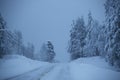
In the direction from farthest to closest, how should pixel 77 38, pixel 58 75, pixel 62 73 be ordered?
pixel 77 38, pixel 62 73, pixel 58 75

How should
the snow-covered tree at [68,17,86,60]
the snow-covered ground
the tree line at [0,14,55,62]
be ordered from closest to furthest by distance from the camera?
the snow-covered ground
the tree line at [0,14,55,62]
the snow-covered tree at [68,17,86,60]

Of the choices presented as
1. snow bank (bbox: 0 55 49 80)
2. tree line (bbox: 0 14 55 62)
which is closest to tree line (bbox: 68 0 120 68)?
snow bank (bbox: 0 55 49 80)

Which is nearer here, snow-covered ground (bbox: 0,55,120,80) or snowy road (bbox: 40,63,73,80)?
snow-covered ground (bbox: 0,55,120,80)

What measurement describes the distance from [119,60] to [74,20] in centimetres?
3040

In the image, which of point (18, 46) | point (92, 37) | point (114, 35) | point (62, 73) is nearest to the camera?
point (62, 73)

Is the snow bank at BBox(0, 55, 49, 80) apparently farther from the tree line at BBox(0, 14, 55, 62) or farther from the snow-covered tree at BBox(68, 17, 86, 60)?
the snow-covered tree at BBox(68, 17, 86, 60)

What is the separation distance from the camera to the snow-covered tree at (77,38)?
45.3 meters

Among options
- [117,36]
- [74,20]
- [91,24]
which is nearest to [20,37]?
[74,20]

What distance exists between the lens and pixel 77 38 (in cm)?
4625

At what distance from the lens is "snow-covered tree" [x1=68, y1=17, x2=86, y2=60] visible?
4531 centimetres

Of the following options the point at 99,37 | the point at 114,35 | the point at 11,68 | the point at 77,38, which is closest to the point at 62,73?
the point at 11,68

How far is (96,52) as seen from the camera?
39.1m

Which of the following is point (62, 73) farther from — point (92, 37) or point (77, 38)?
point (77, 38)

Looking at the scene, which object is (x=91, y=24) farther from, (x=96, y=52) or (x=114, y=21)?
(x=114, y=21)
